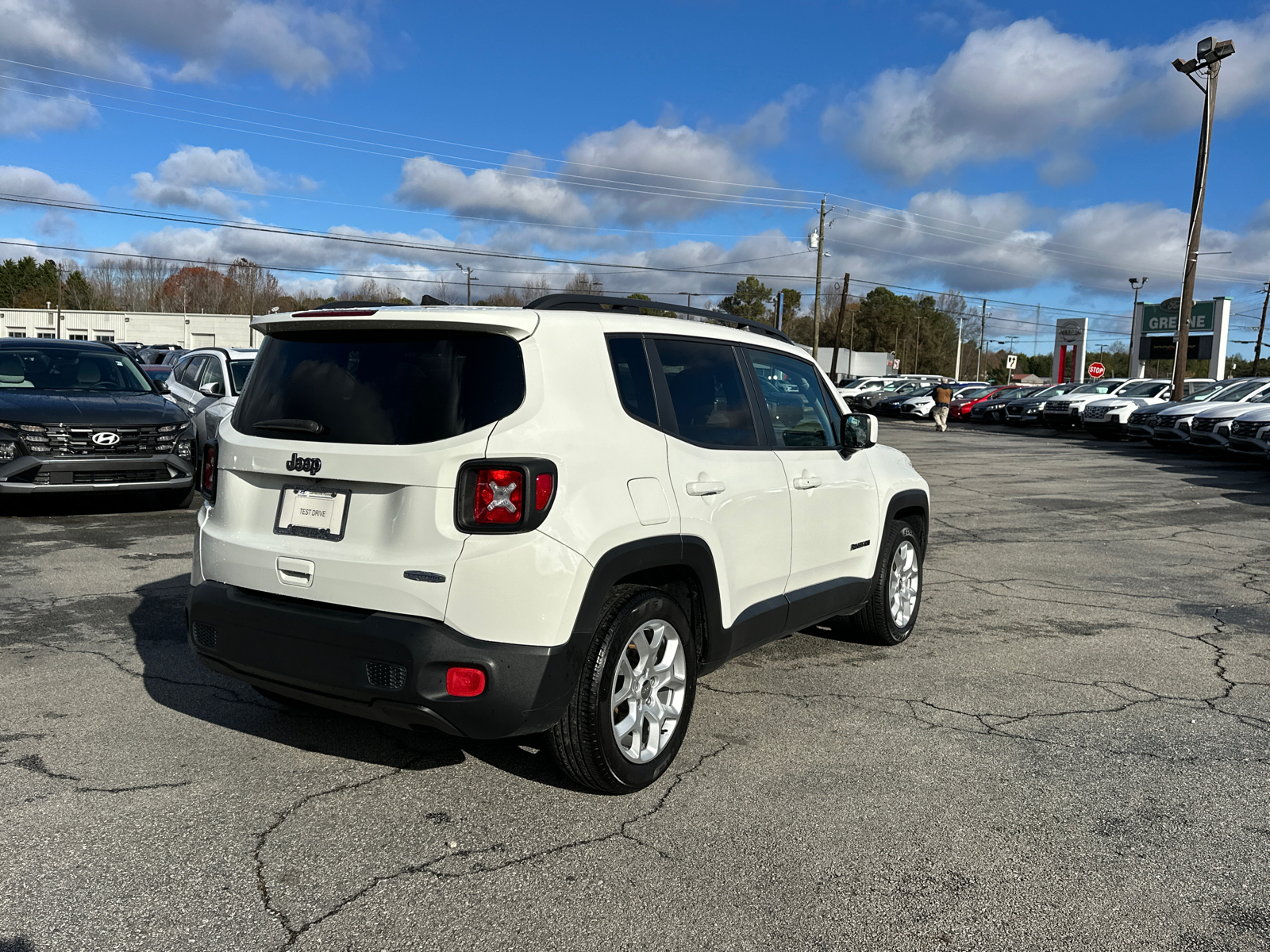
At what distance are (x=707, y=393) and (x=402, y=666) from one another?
1.76 metres

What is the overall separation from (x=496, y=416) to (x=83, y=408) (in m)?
8.17

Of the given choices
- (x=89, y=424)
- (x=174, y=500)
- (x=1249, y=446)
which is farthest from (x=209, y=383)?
(x=1249, y=446)

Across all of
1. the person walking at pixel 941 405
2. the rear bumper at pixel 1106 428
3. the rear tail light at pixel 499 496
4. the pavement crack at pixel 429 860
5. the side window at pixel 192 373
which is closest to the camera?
the pavement crack at pixel 429 860

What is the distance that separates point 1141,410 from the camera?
24.5 metres

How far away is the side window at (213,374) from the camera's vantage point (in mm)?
12680

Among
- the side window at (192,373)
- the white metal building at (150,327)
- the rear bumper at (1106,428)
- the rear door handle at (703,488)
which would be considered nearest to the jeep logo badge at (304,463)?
the rear door handle at (703,488)

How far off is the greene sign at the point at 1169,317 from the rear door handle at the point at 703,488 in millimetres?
54592

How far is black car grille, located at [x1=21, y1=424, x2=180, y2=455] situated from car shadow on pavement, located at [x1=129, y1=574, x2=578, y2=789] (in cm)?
506

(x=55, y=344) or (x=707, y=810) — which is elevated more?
(x=55, y=344)

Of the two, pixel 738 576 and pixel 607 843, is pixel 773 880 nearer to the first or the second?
pixel 607 843

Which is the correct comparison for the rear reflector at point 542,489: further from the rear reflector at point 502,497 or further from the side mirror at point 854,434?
the side mirror at point 854,434

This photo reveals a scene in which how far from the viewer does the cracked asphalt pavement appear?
2918 millimetres

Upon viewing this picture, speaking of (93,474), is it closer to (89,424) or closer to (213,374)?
(89,424)

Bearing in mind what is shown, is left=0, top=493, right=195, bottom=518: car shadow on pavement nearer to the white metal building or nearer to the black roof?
the black roof
